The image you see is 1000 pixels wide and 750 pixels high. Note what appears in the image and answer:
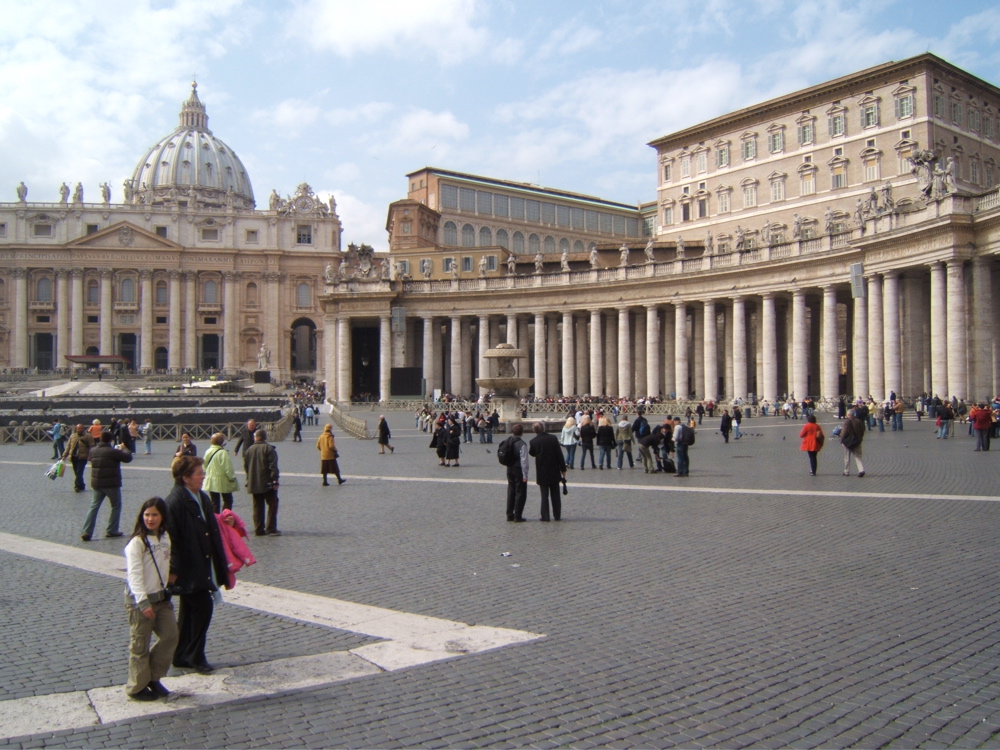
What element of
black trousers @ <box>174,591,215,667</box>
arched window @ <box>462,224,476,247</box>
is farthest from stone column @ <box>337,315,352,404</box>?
black trousers @ <box>174,591,215,667</box>

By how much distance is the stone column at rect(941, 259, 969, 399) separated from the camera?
36906 millimetres

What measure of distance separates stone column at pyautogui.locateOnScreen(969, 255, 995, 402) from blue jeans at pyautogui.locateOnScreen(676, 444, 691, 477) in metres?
23.3

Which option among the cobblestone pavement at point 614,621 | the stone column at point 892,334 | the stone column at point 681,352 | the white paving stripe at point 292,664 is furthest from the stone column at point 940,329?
the white paving stripe at point 292,664

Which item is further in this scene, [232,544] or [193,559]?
[232,544]

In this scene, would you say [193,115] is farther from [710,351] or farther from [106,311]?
[710,351]

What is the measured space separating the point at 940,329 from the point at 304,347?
100 meters

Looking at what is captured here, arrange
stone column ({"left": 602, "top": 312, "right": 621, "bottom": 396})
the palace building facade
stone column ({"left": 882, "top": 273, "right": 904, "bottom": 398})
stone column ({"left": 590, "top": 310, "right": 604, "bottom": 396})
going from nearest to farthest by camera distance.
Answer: the palace building facade → stone column ({"left": 882, "top": 273, "right": 904, "bottom": 398}) → stone column ({"left": 590, "top": 310, "right": 604, "bottom": 396}) → stone column ({"left": 602, "top": 312, "right": 621, "bottom": 396})

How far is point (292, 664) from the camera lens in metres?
7.06

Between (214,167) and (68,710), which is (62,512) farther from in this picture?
(214,167)

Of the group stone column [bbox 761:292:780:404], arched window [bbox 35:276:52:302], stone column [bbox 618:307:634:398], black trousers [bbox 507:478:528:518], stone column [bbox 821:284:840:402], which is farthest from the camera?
arched window [bbox 35:276:52:302]

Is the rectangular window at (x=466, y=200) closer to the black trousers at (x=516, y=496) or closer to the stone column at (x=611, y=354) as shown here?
the stone column at (x=611, y=354)

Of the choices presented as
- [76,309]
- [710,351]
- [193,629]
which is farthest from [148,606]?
[76,309]

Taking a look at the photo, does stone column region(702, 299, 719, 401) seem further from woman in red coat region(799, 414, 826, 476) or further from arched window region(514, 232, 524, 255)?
arched window region(514, 232, 524, 255)

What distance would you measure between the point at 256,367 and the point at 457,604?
368 ft
